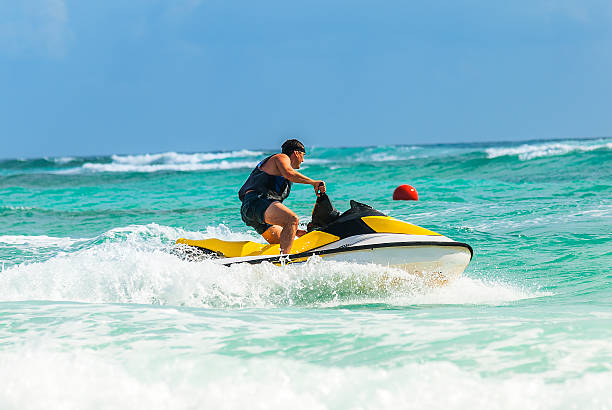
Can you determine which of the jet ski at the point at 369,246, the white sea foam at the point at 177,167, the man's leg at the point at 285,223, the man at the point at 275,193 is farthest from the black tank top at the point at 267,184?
the white sea foam at the point at 177,167

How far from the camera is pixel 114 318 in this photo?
16.1 ft

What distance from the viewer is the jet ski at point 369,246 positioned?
5.81m

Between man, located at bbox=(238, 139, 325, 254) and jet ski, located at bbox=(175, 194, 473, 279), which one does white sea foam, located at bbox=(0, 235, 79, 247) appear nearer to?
man, located at bbox=(238, 139, 325, 254)

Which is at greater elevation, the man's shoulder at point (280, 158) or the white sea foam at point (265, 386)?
the man's shoulder at point (280, 158)

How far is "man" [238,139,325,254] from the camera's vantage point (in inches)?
242

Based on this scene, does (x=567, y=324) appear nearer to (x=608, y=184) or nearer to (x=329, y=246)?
(x=329, y=246)

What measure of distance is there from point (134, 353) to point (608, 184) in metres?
15.8

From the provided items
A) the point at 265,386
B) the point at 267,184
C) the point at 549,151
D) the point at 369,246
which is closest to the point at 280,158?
the point at 267,184

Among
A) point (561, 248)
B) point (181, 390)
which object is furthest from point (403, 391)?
point (561, 248)

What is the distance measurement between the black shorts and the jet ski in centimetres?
25

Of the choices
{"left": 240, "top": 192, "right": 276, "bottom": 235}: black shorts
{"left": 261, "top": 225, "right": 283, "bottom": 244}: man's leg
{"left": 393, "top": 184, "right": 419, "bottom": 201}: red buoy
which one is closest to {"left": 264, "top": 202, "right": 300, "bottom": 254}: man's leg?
{"left": 240, "top": 192, "right": 276, "bottom": 235}: black shorts

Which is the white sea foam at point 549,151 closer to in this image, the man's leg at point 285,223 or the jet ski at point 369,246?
the jet ski at point 369,246

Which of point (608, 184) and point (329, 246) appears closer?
point (329, 246)

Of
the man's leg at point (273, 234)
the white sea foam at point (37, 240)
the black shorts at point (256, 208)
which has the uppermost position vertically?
the black shorts at point (256, 208)
